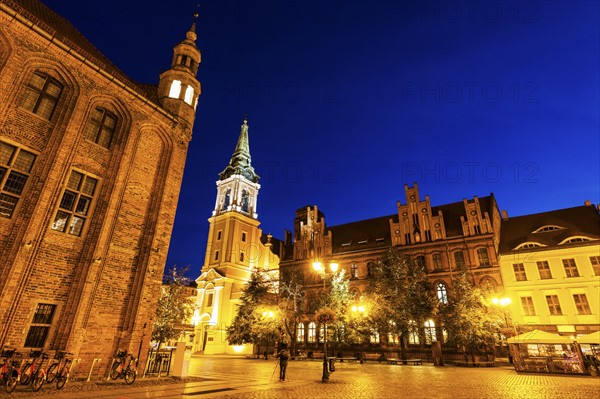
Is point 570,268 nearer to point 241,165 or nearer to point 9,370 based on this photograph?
point 9,370

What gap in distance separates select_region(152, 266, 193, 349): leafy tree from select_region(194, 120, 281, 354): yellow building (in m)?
23.4

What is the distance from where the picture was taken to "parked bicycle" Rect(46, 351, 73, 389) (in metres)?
10.1

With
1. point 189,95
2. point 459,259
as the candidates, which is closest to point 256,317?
point 459,259

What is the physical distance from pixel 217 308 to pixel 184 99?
120 ft

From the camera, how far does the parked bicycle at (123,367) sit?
38.4 feet

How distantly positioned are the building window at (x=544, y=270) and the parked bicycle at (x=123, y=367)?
3544 centimetres

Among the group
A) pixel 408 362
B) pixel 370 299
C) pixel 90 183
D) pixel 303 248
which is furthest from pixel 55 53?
pixel 303 248

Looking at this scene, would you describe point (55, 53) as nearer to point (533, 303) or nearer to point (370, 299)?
point (370, 299)

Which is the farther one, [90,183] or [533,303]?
[533,303]

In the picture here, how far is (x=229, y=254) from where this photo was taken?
52469 mm

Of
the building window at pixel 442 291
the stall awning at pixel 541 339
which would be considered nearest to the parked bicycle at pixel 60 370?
the stall awning at pixel 541 339

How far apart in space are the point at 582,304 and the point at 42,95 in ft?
137

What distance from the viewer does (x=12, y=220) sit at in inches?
457

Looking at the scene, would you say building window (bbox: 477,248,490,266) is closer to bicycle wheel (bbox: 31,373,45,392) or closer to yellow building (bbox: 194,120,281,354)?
yellow building (bbox: 194,120,281,354)
